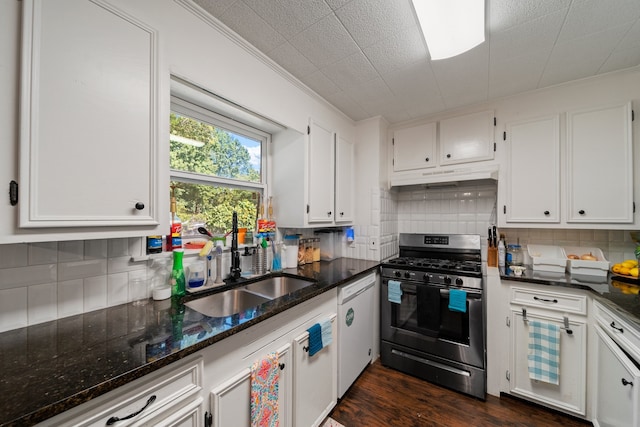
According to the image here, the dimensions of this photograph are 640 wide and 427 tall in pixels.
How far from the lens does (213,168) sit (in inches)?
69.9

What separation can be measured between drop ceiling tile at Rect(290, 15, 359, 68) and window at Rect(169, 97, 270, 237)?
75 centimetres

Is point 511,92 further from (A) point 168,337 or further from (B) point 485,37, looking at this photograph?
(A) point 168,337

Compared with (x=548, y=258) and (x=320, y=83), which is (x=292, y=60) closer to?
(x=320, y=83)

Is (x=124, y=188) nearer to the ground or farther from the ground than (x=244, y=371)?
farther from the ground

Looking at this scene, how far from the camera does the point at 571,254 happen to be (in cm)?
209

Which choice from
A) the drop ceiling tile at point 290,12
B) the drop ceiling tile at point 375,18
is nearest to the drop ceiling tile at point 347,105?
the drop ceiling tile at point 375,18

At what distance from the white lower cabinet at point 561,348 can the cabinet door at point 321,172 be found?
5.33 feet

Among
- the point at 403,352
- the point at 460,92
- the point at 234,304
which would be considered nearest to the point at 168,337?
the point at 234,304

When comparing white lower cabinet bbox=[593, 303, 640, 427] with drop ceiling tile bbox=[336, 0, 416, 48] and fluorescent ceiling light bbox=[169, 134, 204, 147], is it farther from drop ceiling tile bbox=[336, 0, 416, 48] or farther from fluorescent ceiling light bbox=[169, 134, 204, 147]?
fluorescent ceiling light bbox=[169, 134, 204, 147]

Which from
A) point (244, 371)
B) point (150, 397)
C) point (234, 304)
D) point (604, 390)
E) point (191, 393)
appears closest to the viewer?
point (150, 397)

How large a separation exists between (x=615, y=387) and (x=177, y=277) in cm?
249

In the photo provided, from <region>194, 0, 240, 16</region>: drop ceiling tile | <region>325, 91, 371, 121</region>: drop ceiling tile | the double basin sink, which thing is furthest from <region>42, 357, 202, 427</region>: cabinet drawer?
<region>325, 91, 371, 121</region>: drop ceiling tile

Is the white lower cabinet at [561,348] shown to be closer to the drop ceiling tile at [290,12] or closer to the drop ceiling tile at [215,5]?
the drop ceiling tile at [290,12]

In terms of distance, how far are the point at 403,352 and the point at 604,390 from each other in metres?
1.22
